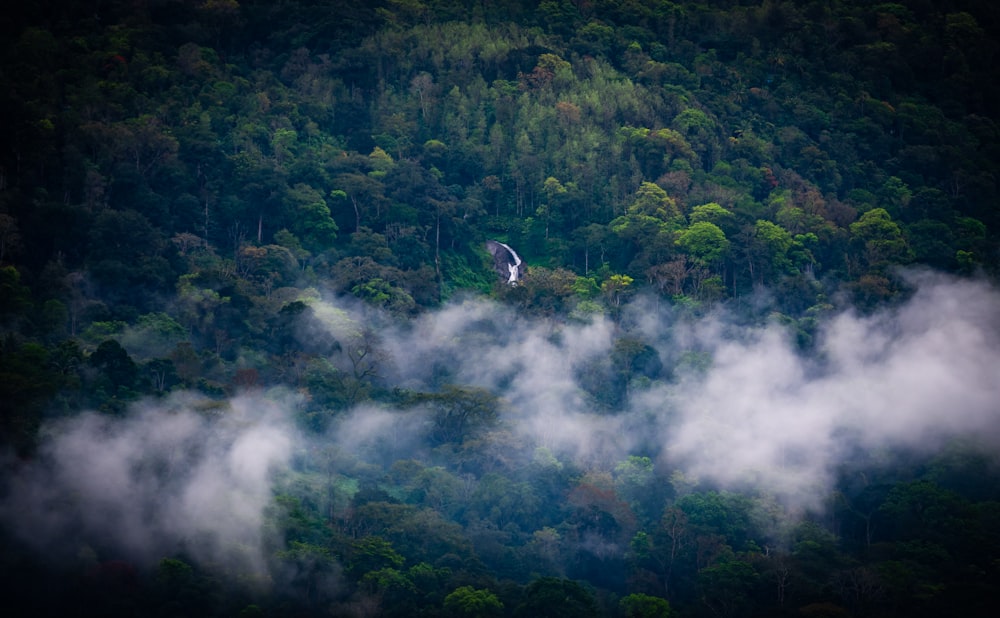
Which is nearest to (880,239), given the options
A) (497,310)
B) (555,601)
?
(497,310)

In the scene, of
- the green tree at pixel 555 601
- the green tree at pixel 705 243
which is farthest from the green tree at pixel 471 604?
the green tree at pixel 705 243

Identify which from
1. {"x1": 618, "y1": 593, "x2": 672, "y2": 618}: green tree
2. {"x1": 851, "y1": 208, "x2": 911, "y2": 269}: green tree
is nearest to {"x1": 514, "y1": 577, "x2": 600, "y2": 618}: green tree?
{"x1": 618, "y1": 593, "x2": 672, "y2": 618}: green tree

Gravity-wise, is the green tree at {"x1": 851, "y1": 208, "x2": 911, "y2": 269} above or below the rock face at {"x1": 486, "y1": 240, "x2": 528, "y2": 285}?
above

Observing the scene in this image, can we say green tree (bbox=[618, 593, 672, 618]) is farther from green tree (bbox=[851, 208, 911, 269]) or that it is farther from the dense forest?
green tree (bbox=[851, 208, 911, 269])

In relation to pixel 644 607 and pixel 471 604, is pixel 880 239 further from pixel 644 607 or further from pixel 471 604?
pixel 471 604

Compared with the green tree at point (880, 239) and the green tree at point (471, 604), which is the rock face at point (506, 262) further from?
the green tree at point (471, 604)

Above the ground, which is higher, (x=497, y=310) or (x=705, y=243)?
(x=705, y=243)
